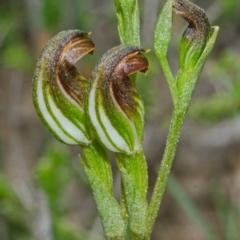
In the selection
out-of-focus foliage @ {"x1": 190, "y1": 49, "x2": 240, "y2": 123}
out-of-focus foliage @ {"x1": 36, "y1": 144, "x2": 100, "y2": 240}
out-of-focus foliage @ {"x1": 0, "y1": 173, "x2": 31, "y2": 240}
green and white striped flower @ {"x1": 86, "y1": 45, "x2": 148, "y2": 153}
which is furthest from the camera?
out-of-focus foliage @ {"x1": 190, "y1": 49, "x2": 240, "y2": 123}

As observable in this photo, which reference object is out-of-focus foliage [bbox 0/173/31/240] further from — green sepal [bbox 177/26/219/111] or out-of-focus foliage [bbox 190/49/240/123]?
green sepal [bbox 177/26/219/111]

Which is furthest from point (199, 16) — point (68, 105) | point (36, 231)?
point (36, 231)

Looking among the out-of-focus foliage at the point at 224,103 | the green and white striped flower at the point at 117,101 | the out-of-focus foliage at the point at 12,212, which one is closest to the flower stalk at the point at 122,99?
the green and white striped flower at the point at 117,101

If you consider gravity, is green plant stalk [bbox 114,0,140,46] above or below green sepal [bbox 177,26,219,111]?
above

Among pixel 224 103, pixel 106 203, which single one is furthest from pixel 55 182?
pixel 106 203

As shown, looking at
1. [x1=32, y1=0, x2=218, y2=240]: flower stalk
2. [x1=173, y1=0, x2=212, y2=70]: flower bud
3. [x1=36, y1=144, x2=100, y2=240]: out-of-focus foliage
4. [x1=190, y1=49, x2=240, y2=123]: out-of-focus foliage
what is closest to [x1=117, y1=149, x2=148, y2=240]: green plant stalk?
[x1=32, y1=0, x2=218, y2=240]: flower stalk
